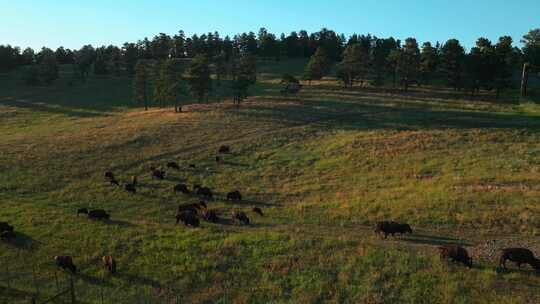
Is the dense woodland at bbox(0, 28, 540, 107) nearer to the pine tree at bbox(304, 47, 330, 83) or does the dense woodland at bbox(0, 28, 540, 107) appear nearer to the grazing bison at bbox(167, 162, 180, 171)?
the pine tree at bbox(304, 47, 330, 83)

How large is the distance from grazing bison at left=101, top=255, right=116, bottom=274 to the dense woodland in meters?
55.9

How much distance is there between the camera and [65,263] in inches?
870

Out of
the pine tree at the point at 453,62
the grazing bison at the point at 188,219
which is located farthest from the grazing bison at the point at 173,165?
the pine tree at the point at 453,62

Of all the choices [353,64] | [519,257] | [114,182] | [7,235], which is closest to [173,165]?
[114,182]

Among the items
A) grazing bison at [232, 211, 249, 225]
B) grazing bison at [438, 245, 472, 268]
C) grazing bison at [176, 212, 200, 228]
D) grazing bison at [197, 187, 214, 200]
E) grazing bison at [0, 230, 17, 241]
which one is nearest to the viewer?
grazing bison at [438, 245, 472, 268]

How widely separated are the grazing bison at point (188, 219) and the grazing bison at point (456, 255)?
50.4 feet

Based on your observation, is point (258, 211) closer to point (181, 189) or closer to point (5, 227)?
point (181, 189)

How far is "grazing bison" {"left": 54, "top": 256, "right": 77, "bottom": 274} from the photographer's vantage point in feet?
72.2

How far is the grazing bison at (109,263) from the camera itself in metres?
21.9

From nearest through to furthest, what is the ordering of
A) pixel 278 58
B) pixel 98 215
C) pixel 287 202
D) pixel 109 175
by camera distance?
pixel 98 215, pixel 287 202, pixel 109 175, pixel 278 58

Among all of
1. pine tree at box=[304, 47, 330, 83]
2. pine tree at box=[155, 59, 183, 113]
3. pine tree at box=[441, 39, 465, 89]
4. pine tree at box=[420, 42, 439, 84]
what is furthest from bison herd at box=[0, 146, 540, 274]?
pine tree at box=[420, 42, 439, 84]

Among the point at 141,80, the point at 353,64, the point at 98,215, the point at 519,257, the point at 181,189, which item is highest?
the point at 353,64

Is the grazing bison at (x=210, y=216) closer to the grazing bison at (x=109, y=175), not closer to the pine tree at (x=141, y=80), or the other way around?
the grazing bison at (x=109, y=175)

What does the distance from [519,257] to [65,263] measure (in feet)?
74.4
